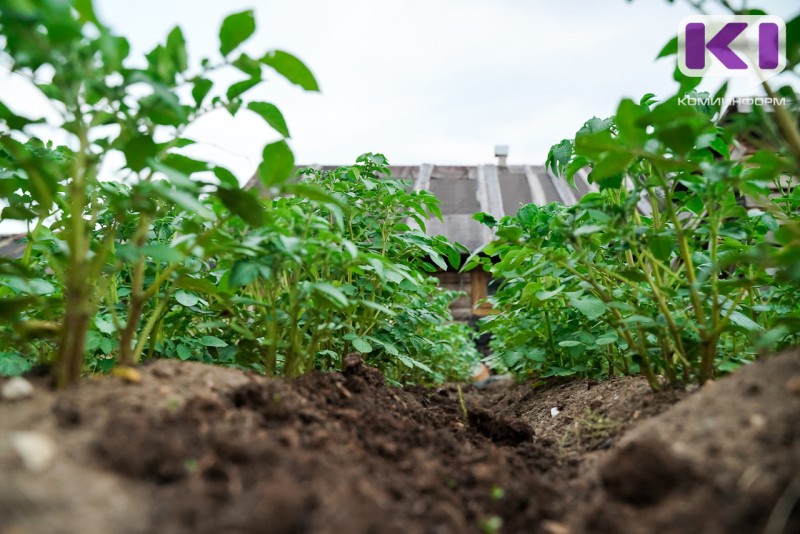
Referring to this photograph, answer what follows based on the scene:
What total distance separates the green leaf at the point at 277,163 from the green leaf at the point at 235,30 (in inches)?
8.9

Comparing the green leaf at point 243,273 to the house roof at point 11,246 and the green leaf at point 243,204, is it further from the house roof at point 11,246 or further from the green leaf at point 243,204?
the house roof at point 11,246

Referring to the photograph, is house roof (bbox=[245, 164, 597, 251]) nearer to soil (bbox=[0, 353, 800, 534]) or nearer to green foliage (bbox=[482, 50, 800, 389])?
green foliage (bbox=[482, 50, 800, 389])

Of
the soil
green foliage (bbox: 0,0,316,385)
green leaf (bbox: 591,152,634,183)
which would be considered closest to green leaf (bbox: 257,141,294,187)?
green foliage (bbox: 0,0,316,385)

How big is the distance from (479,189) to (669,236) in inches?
286

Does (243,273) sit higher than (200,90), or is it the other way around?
(200,90)

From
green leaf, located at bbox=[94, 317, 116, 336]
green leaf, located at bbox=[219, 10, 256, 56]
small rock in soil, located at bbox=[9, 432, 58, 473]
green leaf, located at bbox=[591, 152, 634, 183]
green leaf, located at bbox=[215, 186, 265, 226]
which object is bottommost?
small rock in soil, located at bbox=[9, 432, 58, 473]

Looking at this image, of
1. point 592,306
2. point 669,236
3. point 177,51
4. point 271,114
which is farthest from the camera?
point 592,306

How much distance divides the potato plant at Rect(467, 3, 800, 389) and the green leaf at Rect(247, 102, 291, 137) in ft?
2.25

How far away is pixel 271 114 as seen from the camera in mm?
1366

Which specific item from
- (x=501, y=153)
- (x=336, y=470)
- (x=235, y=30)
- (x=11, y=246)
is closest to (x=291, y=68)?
(x=235, y=30)

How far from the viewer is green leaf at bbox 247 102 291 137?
1346 mm

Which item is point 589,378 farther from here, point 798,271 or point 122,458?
point 122,458

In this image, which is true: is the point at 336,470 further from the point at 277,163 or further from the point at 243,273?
the point at 277,163

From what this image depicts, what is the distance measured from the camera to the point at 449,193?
854 cm
